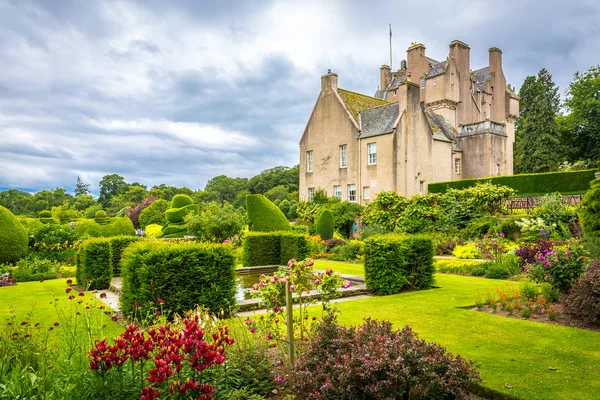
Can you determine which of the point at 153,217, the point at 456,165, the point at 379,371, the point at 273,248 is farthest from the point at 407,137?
the point at 379,371

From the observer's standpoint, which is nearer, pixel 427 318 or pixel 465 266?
pixel 427 318

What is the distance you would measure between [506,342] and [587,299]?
1.89 m

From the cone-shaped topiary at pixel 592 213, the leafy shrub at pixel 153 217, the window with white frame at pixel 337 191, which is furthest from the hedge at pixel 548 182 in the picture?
the leafy shrub at pixel 153 217

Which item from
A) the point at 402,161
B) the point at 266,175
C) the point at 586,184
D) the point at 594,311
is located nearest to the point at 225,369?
the point at 594,311

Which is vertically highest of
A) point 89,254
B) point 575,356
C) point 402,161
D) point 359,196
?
point 402,161

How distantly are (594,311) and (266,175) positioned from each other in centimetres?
6053

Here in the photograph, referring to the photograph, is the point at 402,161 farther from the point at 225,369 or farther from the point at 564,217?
the point at 225,369

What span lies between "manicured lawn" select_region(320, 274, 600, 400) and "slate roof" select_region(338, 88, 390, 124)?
22554mm

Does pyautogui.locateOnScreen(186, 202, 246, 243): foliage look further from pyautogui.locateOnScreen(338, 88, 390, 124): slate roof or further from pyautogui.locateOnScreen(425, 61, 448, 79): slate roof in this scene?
pyautogui.locateOnScreen(425, 61, 448, 79): slate roof

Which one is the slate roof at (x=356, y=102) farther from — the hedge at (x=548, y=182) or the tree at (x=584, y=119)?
the tree at (x=584, y=119)

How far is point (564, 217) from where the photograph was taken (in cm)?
1739

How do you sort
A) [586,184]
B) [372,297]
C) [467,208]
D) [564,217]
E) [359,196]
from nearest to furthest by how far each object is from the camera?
1. [372,297]
2. [564,217]
3. [467,208]
4. [586,184]
5. [359,196]

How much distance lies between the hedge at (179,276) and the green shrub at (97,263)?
164 inches

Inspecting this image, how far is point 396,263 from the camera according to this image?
32.0 feet
